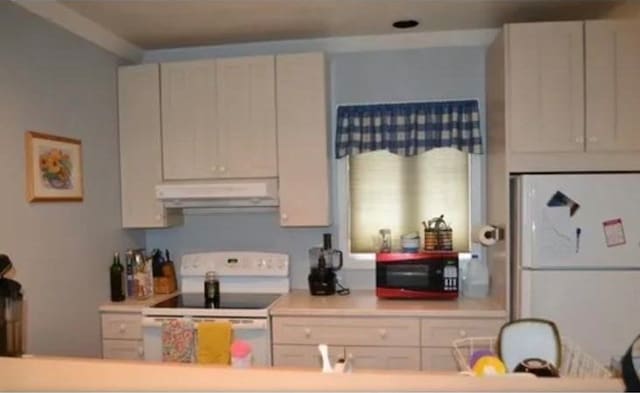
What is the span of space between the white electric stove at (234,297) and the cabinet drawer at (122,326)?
0.07 meters

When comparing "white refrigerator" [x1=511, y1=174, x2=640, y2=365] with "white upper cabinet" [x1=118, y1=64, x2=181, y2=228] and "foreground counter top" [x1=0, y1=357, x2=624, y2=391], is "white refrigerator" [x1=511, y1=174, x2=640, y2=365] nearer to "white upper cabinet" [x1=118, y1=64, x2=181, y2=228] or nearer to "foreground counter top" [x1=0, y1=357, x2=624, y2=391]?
"foreground counter top" [x1=0, y1=357, x2=624, y2=391]

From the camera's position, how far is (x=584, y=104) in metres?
2.59

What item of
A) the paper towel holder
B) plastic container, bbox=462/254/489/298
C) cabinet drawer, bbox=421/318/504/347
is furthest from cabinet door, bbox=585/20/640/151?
cabinet drawer, bbox=421/318/504/347

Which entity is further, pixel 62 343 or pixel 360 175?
pixel 360 175

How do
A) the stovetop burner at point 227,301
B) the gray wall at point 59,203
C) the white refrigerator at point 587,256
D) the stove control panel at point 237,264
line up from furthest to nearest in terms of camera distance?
the stove control panel at point 237,264, the stovetop burner at point 227,301, the white refrigerator at point 587,256, the gray wall at point 59,203

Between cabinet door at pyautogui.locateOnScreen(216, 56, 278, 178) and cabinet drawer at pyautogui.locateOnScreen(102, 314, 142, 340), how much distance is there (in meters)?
0.99

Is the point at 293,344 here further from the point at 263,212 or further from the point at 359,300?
the point at 263,212

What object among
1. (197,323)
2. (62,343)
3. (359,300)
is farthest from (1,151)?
(359,300)

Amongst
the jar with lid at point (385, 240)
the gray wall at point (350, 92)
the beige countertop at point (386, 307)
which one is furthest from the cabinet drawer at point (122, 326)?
the jar with lid at point (385, 240)

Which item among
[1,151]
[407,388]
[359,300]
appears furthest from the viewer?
[359,300]

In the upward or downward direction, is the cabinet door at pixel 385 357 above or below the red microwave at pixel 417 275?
below

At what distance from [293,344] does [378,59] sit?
1.84 meters

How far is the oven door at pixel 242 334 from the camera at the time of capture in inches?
109

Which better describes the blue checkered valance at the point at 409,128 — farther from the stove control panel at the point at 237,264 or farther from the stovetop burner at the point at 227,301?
the stovetop burner at the point at 227,301
